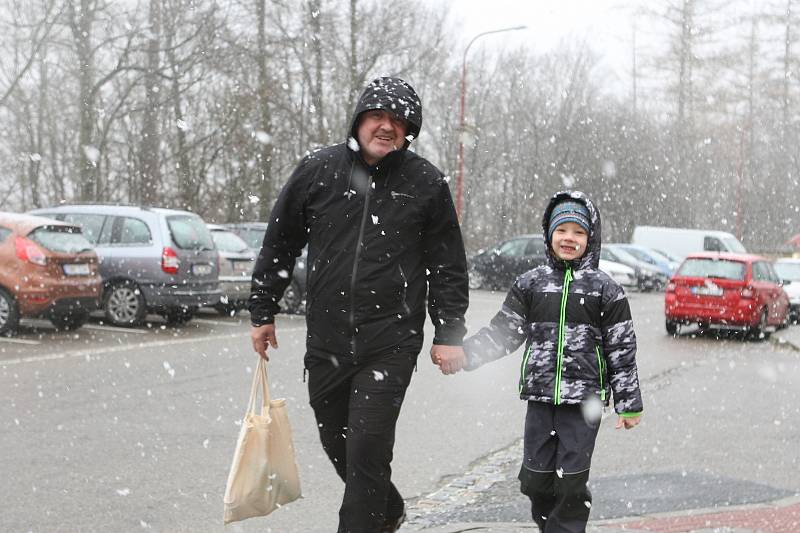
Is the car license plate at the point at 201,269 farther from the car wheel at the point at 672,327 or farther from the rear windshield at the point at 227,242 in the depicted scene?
the car wheel at the point at 672,327

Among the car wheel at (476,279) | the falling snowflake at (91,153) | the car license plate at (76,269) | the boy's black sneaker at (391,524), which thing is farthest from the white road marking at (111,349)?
the car wheel at (476,279)

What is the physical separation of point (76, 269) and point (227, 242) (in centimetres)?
430

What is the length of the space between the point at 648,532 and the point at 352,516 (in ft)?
5.32

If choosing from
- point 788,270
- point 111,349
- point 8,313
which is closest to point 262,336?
point 111,349

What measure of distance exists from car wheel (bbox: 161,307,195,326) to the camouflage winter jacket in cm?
1176

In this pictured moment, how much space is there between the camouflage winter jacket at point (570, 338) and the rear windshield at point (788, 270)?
21.5m

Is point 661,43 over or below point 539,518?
over

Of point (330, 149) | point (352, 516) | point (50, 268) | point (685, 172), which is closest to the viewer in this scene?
point (352, 516)

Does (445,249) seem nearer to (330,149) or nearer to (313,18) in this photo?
(330,149)

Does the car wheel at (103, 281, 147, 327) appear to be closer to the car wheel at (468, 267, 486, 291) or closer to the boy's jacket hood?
the boy's jacket hood

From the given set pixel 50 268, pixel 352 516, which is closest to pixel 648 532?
pixel 352 516

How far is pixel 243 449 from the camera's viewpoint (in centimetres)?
392

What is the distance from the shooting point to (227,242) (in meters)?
17.0

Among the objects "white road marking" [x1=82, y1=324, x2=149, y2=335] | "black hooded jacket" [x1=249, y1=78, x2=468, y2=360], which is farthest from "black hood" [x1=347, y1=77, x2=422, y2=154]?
"white road marking" [x1=82, y1=324, x2=149, y2=335]
